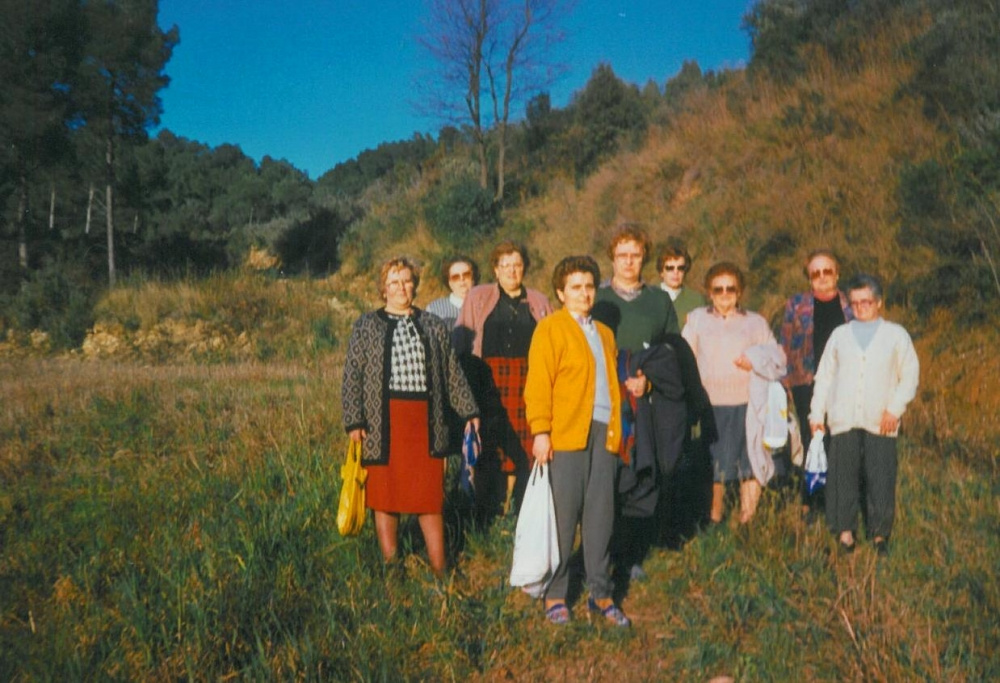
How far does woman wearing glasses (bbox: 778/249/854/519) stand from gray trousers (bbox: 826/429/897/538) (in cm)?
53

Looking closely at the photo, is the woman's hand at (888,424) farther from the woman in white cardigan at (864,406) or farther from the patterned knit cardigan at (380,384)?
the patterned knit cardigan at (380,384)

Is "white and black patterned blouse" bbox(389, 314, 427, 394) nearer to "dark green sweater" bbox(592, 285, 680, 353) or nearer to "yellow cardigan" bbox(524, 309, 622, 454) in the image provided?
"yellow cardigan" bbox(524, 309, 622, 454)

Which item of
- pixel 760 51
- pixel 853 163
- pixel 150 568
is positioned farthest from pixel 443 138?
pixel 150 568

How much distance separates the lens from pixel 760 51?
15.9 m

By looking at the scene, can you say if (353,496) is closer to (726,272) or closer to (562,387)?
(562,387)

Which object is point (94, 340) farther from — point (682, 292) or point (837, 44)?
point (837, 44)

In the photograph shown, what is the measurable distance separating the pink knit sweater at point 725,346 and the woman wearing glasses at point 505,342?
3.60 feet

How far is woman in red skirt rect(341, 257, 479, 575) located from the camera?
3.72m

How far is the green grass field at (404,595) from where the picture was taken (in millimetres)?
2945

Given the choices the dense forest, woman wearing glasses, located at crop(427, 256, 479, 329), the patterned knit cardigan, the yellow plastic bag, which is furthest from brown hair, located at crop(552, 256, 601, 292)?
the dense forest

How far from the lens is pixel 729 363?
4.44 meters

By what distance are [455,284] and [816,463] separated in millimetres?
2854

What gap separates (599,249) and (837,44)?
6.02 metres

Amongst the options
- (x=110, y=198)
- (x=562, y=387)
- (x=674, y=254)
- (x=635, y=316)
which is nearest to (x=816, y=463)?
(x=635, y=316)
